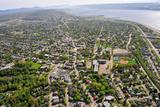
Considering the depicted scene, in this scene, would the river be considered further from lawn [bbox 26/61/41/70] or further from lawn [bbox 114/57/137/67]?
lawn [bbox 26/61/41/70]

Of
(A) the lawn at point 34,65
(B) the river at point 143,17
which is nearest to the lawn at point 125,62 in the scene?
(A) the lawn at point 34,65

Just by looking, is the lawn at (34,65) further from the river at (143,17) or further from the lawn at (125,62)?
the river at (143,17)

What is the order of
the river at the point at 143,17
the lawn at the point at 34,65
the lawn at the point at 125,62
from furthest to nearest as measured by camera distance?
the river at the point at 143,17
the lawn at the point at 125,62
the lawn at the point at 34,65

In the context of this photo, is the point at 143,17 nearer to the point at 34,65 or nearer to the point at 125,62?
the point at 125,62

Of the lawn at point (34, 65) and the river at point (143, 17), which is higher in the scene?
the lawn at point (34, 65)

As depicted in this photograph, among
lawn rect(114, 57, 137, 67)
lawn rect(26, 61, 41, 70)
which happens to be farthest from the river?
lawn rect(26, 61, 41, 70)

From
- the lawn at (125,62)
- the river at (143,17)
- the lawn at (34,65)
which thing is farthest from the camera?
the river at (143,17)

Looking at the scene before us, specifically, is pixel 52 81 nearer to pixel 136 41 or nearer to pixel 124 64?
pixel 124 64

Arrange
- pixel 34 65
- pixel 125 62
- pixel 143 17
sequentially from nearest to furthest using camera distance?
pixel 34 65 < pixel 125 62 < pixel 143 17

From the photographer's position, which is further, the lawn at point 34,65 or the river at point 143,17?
the river at point 143,17

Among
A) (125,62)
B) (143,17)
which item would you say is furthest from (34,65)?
(143,17)

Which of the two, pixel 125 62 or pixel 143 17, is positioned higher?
pixel 125 62
